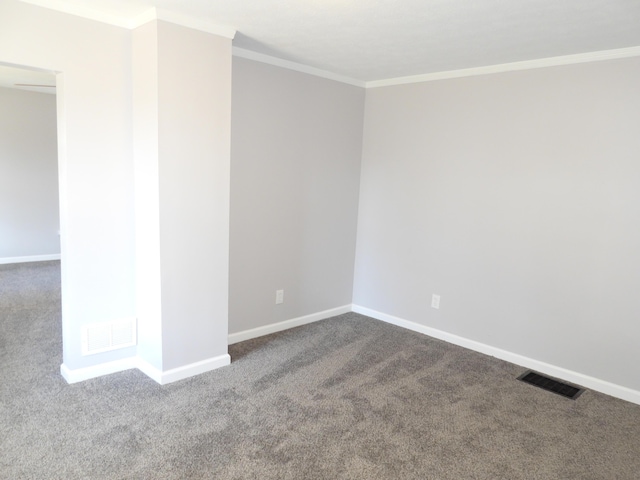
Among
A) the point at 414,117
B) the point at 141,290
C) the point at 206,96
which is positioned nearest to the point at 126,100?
the point at 206,96

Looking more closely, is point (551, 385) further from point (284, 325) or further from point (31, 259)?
point (31, 259)

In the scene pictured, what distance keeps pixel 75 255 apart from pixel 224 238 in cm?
94

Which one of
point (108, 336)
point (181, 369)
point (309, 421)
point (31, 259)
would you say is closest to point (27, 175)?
point (31, 259)

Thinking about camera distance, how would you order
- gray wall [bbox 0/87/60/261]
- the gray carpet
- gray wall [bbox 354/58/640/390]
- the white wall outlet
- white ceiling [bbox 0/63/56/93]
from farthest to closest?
1. gray wall [bbox 0/87/60/261]
2. white ceiling [bbox 0/63/56/93]
3. the white wall outlet
4. gray wall [bbox 354/58/640/390]
5. the gray carpet

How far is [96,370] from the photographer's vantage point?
2.94 metres

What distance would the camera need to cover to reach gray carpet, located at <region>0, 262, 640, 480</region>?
7.06 feet

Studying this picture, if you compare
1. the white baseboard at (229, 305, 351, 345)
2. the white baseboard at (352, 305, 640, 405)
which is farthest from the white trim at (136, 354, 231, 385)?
the white baseboard at (352, 305, 640, 405)

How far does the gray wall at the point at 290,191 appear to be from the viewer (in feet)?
11.5

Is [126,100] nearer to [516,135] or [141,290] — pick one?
[141,290]

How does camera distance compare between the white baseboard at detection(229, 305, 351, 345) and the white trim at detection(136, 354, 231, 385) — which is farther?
the white baseboard at detection(229, 305, 351, 345)

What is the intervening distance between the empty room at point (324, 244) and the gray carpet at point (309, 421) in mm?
17

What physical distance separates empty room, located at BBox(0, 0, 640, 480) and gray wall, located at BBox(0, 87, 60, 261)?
240 cm

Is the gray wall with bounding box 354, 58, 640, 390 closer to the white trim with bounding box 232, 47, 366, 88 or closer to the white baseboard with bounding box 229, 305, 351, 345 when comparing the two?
the white trim with bounding box 232, 47, 366, 88

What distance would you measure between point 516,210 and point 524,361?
120 cm
